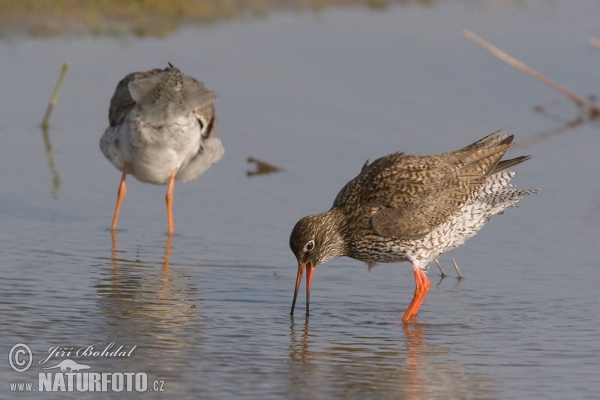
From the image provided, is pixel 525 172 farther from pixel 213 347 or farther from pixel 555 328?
pixel 213 347

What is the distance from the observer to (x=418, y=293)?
32.0ft

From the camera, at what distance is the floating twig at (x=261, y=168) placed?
13648 mm

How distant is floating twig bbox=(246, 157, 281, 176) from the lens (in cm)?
1365

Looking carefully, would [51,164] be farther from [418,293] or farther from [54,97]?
[418,293]

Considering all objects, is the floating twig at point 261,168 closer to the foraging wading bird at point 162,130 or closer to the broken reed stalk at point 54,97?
the foraging wading bird at point 162,130

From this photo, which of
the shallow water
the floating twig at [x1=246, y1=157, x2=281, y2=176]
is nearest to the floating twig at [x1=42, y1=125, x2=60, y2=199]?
the shallow water

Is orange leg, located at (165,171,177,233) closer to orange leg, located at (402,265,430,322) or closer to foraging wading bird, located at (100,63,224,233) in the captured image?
foraging wading bird, located at (100,63,224,233)

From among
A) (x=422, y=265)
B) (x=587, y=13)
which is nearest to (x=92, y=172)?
(x=422, y=265)

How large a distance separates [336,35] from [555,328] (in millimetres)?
13966

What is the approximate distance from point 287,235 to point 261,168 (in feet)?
7.60

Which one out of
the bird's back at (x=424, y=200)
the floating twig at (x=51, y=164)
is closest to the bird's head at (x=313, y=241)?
the bird's back at (x=424, y=200)

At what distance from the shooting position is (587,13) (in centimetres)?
2583

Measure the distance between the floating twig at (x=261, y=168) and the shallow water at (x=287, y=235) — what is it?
128mm

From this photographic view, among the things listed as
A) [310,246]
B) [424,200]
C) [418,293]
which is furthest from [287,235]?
[418,293]
